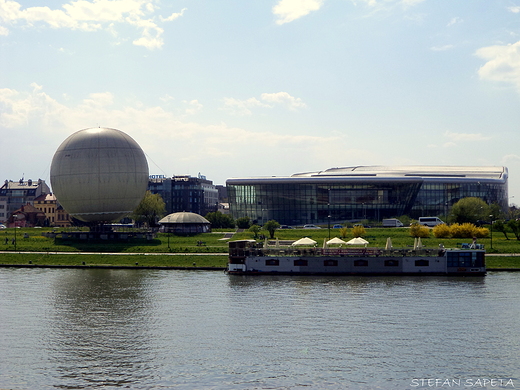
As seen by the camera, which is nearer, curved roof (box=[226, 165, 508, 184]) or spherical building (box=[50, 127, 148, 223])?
spherical building (box=[50, 127, 148, 223])

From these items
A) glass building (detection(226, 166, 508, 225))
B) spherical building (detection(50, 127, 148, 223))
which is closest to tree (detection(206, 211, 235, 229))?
glass building (detection(226, 166, 508, 225))

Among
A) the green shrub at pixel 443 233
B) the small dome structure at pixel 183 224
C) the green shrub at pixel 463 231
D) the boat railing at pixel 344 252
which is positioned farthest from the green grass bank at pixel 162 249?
the boat railing at pixel 344 252

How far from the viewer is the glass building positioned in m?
152

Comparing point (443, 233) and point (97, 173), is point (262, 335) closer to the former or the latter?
point (443, 233)

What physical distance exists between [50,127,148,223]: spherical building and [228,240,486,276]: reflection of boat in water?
41.5m

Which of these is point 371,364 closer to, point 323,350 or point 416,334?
point 323,350

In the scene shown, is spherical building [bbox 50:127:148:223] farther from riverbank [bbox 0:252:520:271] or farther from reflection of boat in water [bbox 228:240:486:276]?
reflection of boat in water [bbox 228:240:486:276]

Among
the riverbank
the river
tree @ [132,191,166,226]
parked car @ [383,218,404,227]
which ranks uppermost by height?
Answer: tree @ [132,191,166,226]

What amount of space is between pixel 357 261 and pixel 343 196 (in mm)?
82684

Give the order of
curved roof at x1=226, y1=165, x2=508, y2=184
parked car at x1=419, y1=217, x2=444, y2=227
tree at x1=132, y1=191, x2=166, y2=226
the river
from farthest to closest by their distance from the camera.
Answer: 1. curved roof at x1=226, y1=165, x2=508, y2=184
2. tree at x1=132, y1=191, x2=166, y2=226
3. parked car at x1=419, y1=217, x2=444, y2=227
4. the river

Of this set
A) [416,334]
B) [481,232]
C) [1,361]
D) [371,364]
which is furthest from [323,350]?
[481,232]

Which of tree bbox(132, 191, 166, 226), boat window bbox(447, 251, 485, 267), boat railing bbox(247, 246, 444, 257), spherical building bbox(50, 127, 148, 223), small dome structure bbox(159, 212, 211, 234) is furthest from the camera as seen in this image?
tree bbox(132, 191, 166, 226)

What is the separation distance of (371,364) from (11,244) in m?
81.7

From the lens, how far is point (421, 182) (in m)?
152
